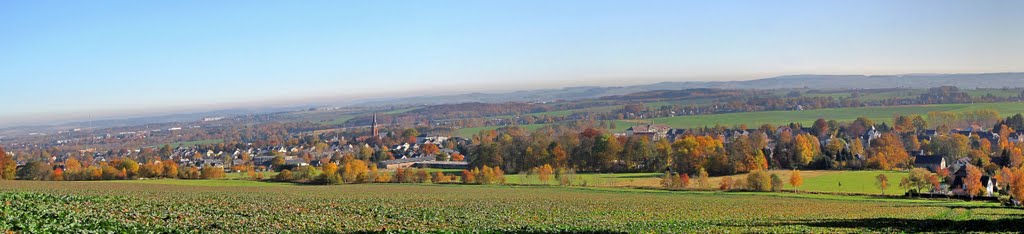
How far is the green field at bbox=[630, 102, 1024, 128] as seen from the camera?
144750 mm

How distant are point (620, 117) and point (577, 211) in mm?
165591

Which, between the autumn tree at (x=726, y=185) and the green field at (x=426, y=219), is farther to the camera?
the autumn tree at (x=726, y=185)

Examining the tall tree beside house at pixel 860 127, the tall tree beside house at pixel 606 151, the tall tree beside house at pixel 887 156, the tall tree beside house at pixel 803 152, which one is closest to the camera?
the tall tree beside house at pixel 887 156

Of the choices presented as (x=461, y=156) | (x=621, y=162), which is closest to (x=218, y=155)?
(x=461, y=156)

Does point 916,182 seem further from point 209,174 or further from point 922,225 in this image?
point 209,174

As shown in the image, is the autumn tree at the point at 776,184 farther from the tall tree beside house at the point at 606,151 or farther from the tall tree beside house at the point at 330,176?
the tall tree beside house at the point at 330,176

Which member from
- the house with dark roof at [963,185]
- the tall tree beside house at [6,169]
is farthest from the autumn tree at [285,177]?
the house with dark roof at [963,185]

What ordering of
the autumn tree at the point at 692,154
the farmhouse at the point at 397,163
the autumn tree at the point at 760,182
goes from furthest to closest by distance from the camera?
1. the farmhouse at the point at 397,163
2. the autumn tree at the point at 692,154
3. the autumn tree at the point at 760,182

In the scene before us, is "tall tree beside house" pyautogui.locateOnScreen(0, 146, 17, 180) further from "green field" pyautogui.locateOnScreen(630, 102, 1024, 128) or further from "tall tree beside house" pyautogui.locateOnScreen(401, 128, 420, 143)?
"green field" pyautogui.locateOnScreen(630, 102, 1024, 128)

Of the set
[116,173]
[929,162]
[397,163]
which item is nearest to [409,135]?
[397,163]

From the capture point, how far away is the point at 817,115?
6088 inches

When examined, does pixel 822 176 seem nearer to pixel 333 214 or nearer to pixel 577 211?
pixel 577 211

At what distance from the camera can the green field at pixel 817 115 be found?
144750 millimetres

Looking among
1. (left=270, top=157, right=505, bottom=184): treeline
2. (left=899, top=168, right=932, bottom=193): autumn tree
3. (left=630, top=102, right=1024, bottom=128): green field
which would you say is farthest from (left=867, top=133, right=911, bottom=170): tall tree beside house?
(left=630, top=102, right=1024, bottom=128): green field
